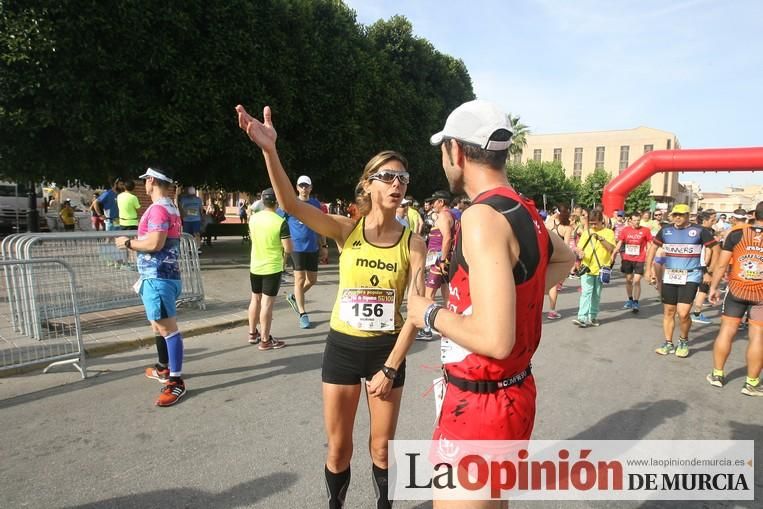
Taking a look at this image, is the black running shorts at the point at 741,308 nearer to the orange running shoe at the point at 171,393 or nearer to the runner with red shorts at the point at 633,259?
the runner with red shorts at the point at 633,259

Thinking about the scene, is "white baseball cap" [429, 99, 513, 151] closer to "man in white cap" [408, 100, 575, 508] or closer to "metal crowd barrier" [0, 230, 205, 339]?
"man in white cap" [408, 100, 575, 508]

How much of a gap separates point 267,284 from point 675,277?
5394 millimetres

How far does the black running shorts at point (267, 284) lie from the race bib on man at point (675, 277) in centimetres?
520

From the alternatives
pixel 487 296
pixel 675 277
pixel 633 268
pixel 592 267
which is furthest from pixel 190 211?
pixel 487 296

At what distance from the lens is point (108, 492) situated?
2.82 m

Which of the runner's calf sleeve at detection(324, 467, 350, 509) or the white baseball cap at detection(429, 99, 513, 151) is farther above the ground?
the white baseball cap at detection(429, 99, 513, 151)

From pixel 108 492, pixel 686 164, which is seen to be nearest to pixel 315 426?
pixel 108 492

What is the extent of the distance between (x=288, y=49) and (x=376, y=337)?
12909 millimetres

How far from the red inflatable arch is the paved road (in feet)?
54.0

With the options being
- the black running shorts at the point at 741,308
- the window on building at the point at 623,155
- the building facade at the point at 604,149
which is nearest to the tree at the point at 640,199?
the building facade at the point at 604,149

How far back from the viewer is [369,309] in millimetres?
2475

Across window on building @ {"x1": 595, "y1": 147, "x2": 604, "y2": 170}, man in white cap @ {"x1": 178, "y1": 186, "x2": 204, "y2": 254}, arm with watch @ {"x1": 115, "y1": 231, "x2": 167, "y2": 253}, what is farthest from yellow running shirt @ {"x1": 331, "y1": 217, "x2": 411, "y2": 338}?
window on building @ {"x1": 595, "y1": 147, "x2": 604, "y2": 170}

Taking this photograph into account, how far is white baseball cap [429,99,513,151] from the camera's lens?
1561mm

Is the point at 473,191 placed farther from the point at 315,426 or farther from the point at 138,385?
the point at 138,385
